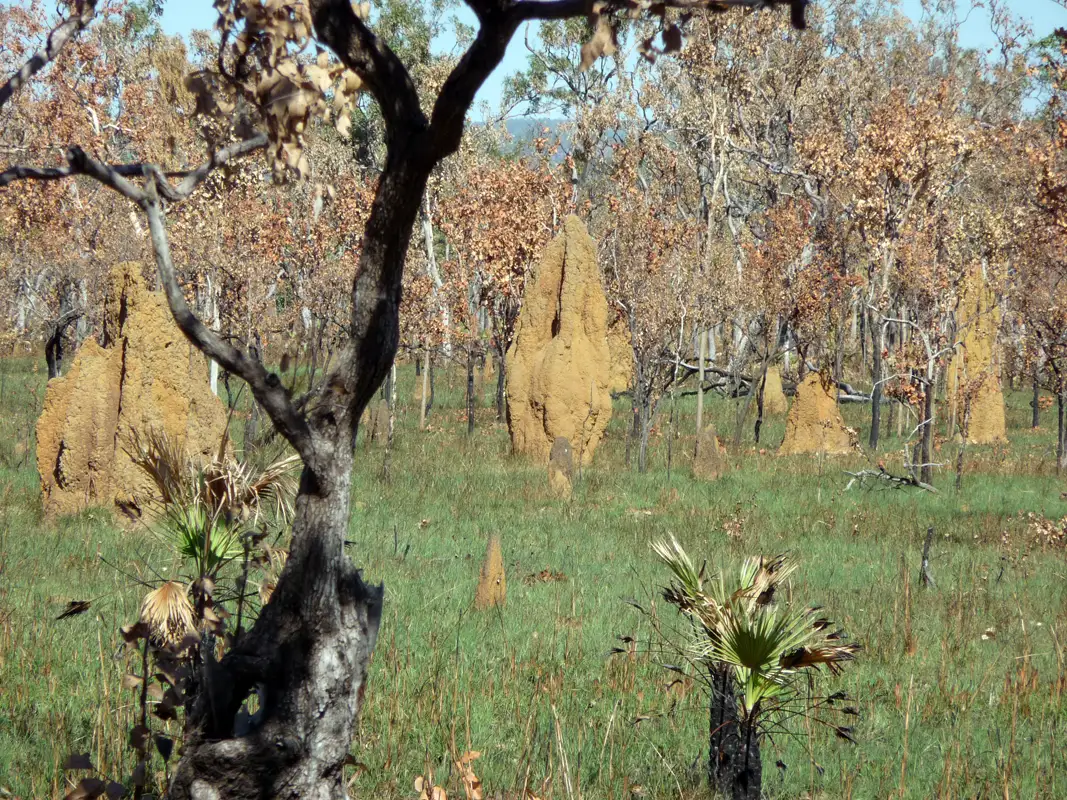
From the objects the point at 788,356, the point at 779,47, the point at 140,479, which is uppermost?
the point at 779,47

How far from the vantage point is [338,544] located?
340cm

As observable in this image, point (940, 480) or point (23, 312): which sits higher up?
point (23, 312)

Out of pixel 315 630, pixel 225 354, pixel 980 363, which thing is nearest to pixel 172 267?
pixel 225 354

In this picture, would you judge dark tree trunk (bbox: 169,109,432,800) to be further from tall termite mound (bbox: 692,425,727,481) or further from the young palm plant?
tall termite mound (bbox: 692,425,727,481)

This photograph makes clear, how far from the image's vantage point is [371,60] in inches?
128

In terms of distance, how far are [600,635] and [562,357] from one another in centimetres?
966

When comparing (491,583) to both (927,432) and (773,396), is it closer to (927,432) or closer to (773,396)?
(927,432)

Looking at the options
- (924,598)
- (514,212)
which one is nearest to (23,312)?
(514,212)

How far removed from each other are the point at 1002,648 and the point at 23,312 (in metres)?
41.8

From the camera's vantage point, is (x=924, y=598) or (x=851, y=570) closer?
(x=924, y=598)

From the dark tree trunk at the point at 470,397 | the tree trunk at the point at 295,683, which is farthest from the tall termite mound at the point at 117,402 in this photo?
the dark tree trunk at the point at 470,397

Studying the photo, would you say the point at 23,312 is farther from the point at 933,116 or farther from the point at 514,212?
the point at 933,116

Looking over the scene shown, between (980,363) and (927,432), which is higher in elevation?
(980,363)

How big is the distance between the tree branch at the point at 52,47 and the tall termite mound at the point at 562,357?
12.9m
